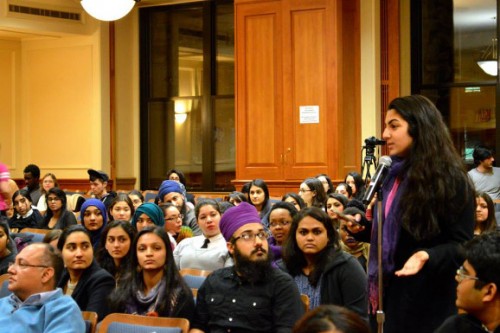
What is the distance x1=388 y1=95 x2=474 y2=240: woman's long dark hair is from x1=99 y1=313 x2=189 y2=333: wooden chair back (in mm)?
1353

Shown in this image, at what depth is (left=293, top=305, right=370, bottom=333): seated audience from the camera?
1629 mm

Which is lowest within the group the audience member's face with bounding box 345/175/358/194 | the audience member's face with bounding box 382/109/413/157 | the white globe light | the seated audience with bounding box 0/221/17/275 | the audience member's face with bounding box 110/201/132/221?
the seated audience with bounding box 0/221/17/275

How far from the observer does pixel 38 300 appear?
3354 mm

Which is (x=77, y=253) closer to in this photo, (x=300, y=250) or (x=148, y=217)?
(x=300, y=250)

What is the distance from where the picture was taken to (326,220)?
4.24 m

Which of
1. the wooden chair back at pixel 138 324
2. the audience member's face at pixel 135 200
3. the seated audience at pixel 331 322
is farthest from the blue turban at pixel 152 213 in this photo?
the seated audience at pixel 331 322

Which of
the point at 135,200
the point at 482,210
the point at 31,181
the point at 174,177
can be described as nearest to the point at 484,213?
the point at 482,210

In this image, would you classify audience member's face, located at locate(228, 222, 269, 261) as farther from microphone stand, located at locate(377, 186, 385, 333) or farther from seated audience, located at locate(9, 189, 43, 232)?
seated audience, located at locate(9, 189, 43, 232)

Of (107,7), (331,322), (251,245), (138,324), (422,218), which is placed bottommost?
(138,324)

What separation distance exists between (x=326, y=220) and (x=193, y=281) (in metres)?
0.88

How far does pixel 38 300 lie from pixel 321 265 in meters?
1.47

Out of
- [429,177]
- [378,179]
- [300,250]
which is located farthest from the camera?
[300,250]

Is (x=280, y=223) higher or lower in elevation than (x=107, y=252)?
higher

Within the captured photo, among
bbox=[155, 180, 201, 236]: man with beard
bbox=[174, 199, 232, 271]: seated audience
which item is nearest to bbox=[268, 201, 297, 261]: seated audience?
bbox=[174, 199, 232, 271]: seated audience
